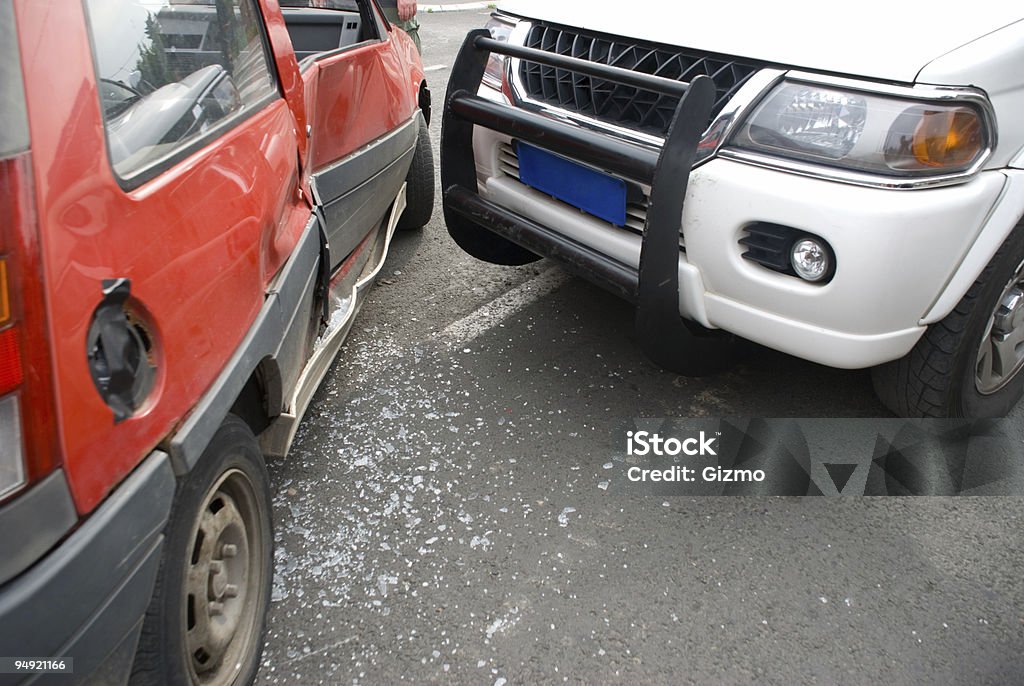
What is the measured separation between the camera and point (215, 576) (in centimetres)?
170

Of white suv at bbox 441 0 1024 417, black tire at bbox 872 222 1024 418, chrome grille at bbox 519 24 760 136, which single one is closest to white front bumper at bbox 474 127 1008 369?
white suv at bbox 441 0 1024 417

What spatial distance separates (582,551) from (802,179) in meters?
1.15

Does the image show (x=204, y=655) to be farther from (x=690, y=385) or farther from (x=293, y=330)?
(x=690, y=385)

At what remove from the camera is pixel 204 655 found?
1.68 metres

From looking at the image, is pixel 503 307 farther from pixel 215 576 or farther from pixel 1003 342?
pixel 215 576

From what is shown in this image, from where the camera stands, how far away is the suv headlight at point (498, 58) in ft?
9.66

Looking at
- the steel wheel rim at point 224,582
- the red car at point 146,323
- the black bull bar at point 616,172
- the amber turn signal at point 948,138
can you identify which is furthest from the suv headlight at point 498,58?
the steel wheel rim at point 224,582

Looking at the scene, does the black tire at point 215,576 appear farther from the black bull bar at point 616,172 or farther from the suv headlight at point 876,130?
the suv headlight at point 876,130

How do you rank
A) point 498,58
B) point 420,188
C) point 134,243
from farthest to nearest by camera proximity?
point 420,188 → point 498,58 → point 134,243

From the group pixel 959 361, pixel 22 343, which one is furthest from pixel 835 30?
pixel 22 343

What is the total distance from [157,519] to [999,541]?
2257mm

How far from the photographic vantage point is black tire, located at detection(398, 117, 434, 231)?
4.24 meters

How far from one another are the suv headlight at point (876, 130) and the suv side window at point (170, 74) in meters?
1.37

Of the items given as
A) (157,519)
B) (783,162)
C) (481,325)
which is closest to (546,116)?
(783,162)
